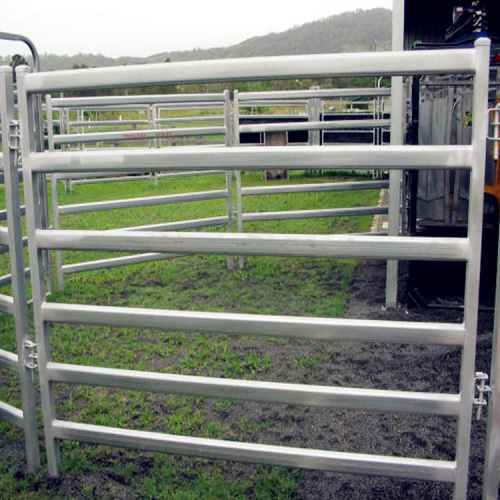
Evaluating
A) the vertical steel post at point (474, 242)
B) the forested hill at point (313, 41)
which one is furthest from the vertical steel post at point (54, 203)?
the forested hill at point (313, 41)

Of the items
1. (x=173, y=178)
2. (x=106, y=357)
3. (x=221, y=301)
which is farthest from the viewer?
(x=173, y=178)

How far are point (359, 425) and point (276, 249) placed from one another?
4.11 ft

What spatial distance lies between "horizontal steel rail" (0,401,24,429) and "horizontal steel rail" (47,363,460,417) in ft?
1.15

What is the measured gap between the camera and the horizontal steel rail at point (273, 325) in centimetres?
203

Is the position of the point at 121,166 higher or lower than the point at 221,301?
higher

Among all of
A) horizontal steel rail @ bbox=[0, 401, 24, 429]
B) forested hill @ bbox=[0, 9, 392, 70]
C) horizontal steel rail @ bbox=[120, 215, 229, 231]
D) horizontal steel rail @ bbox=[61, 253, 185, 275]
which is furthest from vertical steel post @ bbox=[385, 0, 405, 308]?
forested hill @ bbox=[0, 9, 392, 70]

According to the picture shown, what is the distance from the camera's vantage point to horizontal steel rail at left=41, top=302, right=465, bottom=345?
203cm

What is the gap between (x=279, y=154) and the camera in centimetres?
206

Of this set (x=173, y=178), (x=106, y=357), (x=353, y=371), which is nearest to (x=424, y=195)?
(x=353, y=371)

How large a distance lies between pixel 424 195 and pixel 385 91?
3.32 feet

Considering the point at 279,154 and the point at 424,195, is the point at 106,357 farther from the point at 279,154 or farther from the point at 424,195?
Answer: the point at 424,195

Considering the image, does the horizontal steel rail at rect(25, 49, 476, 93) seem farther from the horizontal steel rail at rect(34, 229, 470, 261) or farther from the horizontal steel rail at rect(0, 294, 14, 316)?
the horizontal steel rail at rect(0, 294, 14, 316)

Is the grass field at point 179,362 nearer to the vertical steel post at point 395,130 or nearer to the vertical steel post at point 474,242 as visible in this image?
the vertical steel post at point 395,130

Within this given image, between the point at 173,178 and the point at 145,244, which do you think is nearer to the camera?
the point at 145,244
